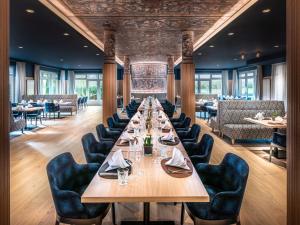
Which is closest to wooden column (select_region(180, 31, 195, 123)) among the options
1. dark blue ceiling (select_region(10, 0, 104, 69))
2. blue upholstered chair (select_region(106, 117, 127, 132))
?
blue upholstered chair (select_region(106, 117, 127, 132))

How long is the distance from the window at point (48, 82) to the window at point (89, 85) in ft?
6.86

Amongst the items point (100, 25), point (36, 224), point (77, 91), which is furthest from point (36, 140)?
point (77, 91)

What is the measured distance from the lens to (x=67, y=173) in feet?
8.58

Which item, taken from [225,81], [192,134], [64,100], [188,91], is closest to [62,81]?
[64,100]

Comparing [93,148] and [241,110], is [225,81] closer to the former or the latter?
[241,110]

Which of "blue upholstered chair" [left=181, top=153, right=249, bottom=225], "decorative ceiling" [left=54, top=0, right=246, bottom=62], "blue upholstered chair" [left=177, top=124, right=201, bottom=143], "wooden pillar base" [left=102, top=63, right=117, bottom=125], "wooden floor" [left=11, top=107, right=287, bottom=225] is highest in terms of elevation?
"decorative ceiling" [left=54, top=0, right=246, bottom=62]

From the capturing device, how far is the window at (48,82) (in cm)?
1901

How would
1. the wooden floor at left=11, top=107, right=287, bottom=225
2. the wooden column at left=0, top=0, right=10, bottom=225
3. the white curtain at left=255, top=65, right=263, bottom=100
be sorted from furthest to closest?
1. the white curtain at left=255, top=65, right=263, bottom=100
2. the wooden floor at left=11, top=107, right=287, bottom=225
3. the wooden column at left=0, top=0, right=10, bottom=225

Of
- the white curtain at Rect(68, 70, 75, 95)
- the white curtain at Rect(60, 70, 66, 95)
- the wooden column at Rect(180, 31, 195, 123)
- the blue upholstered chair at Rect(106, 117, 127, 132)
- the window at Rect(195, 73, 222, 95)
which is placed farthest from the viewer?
the window at Rect(195, 73, 222, 95)

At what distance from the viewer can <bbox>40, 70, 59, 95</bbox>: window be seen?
19014mm

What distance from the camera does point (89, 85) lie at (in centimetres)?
2330

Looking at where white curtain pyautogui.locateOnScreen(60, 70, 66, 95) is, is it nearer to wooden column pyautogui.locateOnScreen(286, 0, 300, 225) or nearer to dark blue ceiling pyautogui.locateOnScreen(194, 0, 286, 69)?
dark blue ceiling pyautogui.locateOnScreen(194, 0, 286, 69)

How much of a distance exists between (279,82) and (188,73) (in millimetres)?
8026

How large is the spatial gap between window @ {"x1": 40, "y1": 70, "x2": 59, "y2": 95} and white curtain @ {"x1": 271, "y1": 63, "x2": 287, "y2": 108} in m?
14.8
